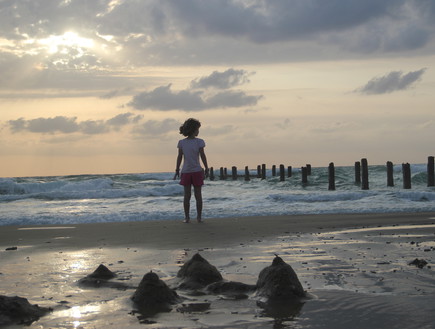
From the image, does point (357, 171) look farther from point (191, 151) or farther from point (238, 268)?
point (238, 268)

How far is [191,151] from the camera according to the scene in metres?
9.40

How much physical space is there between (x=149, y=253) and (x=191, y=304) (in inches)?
95.6

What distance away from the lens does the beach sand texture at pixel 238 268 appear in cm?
274

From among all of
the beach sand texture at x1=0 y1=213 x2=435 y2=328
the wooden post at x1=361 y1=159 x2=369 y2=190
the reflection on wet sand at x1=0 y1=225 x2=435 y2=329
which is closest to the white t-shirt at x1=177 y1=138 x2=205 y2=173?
the beach sand texture at x1=0 y1=213 x2=435 y2=328

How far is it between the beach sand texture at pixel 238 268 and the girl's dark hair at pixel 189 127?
175 centimetres

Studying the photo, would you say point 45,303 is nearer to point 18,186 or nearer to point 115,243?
point 115,243

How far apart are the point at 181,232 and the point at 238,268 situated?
333 cm

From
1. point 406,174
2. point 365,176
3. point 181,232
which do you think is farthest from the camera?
point 365,176

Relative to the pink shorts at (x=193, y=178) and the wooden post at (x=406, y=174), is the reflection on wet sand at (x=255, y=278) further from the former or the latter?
the wooden post at (x=406, y=174)

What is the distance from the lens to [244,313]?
9.28 feet

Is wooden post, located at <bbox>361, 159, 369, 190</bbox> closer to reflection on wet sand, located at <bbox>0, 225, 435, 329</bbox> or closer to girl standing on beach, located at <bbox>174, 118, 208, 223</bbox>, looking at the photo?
girl standing on beach, located at <bbox>174, 118, 208, 223</bbox>

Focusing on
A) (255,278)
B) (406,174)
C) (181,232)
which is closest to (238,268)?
(255,278)

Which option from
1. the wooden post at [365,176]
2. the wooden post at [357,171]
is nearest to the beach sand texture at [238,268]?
the wooden post at [365,176]

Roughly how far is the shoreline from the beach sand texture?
2cm
